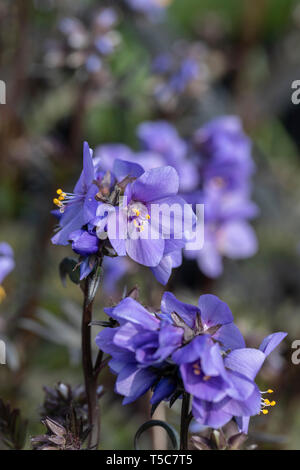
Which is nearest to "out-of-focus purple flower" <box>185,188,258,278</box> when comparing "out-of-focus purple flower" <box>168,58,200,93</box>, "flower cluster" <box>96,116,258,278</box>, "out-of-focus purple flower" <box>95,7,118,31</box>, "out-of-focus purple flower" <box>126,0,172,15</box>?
"flower cluster" <box>96,116,258,278</box>

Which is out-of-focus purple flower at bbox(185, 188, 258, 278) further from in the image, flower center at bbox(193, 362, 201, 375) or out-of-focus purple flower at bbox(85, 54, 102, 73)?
flower center at bbox(193, 362, 201, 375)

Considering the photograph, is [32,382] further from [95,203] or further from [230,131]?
[95,203]

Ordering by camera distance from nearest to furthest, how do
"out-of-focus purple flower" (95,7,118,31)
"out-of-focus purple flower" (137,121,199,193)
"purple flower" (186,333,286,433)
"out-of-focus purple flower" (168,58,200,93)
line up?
1. "purple flower" (186,333,286,433)
2. "out-of-focus purple flower" (137,121,199,193)
3. "out-of-focus purple flower" (95,7,118,31)
4. "out-of-focus purple flower" (168,58,200,93)

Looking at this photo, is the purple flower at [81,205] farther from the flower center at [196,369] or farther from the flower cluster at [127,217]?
the flower center at [196,369]

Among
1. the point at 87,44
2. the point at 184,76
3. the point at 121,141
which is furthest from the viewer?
the point at 121,141

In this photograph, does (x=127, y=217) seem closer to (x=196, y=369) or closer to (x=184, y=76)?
(x=196, y=369)

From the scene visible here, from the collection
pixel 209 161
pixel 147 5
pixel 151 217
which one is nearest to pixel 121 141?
pixel 147 5

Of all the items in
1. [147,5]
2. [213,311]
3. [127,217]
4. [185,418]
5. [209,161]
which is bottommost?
[185,418]
